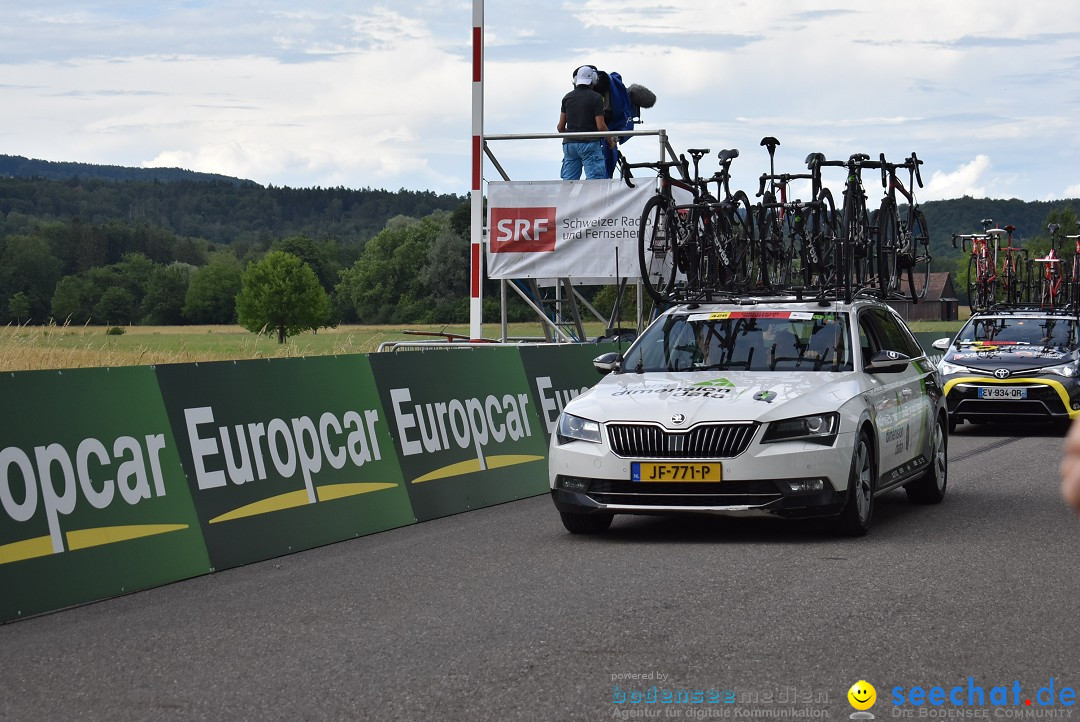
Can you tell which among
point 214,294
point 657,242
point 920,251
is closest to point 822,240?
point 657,242

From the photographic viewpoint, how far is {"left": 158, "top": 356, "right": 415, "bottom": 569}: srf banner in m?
9.28

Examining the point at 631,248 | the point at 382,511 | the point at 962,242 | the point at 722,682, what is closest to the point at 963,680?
the point at 722,682

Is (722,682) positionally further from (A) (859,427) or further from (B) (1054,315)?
(B) (1054,315)

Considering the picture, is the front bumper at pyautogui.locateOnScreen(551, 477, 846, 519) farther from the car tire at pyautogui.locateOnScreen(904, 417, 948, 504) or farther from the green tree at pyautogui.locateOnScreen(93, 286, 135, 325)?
the green tree at pyautogui.locateOnScreen(93, 286, 135, 325)

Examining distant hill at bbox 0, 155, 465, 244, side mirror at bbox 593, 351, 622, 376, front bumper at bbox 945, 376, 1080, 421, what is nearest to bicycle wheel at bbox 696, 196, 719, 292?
side mirror at bbox 593, 351, 622, 376

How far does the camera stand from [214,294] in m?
130

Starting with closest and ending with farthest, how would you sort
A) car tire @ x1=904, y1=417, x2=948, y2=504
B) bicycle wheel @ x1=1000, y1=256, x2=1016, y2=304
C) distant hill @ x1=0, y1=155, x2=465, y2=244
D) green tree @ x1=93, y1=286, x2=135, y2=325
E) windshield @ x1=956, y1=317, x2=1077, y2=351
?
car tire @ x1=904, y1=417, x2=948, y2=504, windshield @ x1=956, y1=317, x2=1077, y2=351, bicycle wheel @ x1=1000, y1=256, x2=1016, y2=304, green tree @ x1=93, y1=286, x2=135, y2=325, distant hill @ x1=0, y1=155, x2=465, y2=244

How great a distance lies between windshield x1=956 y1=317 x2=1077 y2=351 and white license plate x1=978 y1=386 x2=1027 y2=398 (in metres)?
1.02

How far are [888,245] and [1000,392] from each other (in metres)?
6.08

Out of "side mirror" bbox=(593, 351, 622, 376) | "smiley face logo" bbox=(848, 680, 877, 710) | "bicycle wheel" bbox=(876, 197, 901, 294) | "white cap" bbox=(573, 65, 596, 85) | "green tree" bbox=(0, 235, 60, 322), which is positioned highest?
"white cap" bbox=(573, 65, 596, 85)

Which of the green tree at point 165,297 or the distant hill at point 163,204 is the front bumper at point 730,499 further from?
the distant hill at point 163,204

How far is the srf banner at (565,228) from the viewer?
64.9 ft

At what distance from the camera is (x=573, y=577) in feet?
27.9

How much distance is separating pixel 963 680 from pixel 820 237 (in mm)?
9174
